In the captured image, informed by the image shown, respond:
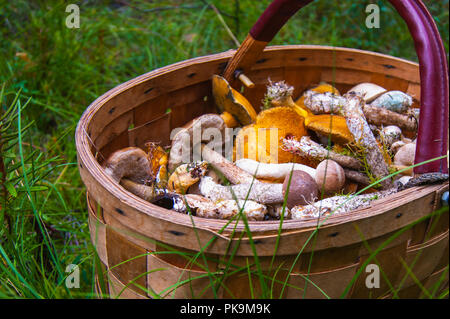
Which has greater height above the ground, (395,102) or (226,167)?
(395,102)

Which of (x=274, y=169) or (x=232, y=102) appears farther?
(x=232, y=102)

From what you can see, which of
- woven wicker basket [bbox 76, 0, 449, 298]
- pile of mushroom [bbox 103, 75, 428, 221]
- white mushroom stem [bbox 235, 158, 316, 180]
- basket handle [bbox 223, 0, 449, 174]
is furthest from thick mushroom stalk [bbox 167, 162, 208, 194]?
basket handle [bbox 223, 0, 449, 174]

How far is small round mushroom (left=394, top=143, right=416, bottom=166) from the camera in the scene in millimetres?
1218

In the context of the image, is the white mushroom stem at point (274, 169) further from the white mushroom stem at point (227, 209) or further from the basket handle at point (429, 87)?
the basket handle at point (429, 87)

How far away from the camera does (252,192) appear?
3.58ft

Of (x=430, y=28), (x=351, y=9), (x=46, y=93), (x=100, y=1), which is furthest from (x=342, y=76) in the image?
(x=100, y=1)

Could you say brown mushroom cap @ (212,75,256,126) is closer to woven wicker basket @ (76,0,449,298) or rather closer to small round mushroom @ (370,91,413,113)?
woven wicker basket @ (76,0,449,298)

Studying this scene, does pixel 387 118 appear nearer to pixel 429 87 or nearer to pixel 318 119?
pixel 318 119

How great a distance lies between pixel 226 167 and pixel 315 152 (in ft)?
0.84

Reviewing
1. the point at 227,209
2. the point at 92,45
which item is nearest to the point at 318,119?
the point at 227,209

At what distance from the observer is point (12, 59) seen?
207cm

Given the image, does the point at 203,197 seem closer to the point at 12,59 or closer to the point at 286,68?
the point at 286,68

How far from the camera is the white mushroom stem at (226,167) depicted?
1.19 metres

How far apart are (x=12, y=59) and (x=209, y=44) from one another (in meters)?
0.99
